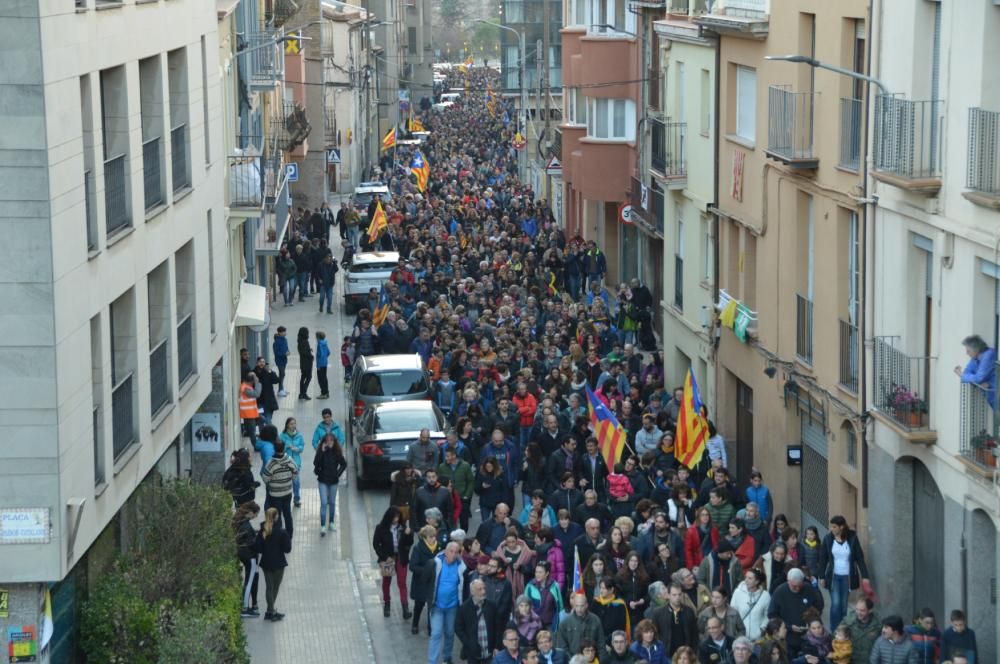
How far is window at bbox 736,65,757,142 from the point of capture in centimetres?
2827

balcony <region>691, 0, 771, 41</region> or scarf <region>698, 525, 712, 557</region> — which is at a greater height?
balcony <region>691, 0, 771, 41</region>

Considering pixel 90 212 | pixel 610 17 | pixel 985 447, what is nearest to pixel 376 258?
pixel 610 17

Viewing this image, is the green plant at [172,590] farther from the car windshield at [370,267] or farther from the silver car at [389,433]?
the car windshield at [370,267]

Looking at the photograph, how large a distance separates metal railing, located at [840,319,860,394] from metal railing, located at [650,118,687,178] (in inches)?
395

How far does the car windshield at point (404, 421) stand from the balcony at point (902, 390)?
8.93m

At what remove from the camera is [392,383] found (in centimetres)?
3127

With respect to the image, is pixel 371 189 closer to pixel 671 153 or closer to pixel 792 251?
pixel 671 153

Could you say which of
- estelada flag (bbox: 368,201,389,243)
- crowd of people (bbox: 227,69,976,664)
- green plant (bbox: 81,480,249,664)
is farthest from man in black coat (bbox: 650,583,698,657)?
estelada flag (bbox: 368,201,389,243)

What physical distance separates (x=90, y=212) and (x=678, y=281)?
56.7ft

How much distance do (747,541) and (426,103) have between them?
385 ft

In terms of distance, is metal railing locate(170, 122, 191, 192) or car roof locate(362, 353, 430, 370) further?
car roof locate(362, 353, 430, 370)

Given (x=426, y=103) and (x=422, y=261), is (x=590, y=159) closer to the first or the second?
(x=422, y=261)

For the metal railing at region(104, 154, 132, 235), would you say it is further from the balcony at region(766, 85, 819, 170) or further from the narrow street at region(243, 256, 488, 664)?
the balcony at region(766, 85, 819, 170)

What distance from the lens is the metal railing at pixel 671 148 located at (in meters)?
33.0
